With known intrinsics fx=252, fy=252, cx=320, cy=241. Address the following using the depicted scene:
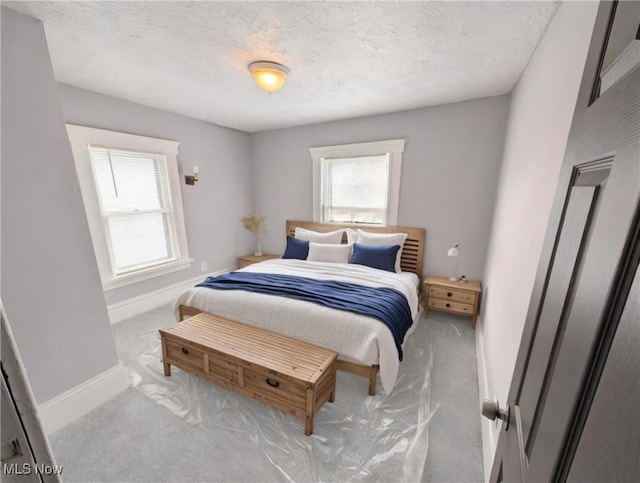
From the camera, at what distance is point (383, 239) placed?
3.23 meters

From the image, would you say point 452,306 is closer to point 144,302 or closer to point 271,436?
point 271,436

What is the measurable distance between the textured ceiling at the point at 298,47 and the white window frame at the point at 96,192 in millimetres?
429

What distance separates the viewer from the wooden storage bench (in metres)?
1.54

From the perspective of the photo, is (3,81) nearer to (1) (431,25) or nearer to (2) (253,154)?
(1) (431,25)

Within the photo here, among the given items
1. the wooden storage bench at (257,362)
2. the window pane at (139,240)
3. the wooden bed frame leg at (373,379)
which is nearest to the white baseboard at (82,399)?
the wooden storage bench at (257,362)

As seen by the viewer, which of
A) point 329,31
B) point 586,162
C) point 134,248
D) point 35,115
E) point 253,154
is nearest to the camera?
Answer: point 586,162

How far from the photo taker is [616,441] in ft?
0.93

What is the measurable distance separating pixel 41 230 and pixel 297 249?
2.44 meters

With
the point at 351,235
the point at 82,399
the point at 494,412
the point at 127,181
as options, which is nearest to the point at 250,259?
the point at 351,235

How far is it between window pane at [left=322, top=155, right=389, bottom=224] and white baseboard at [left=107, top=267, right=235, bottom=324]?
2.32m

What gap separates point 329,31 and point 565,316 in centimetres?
183

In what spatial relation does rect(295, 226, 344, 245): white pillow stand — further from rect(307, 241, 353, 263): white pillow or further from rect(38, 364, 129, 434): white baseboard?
rect(38, 364, 129, 434): white baseboard

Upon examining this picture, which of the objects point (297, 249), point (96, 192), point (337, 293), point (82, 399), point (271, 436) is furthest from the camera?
point (297, 249)

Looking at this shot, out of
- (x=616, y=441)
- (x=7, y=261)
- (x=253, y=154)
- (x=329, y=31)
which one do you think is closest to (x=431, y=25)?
(x=329, y=31)
